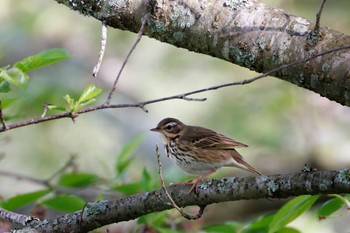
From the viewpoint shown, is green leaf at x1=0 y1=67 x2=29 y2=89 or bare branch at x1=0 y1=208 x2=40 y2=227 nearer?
green leaf at x1=0 y1=67 x2=29 y2=89

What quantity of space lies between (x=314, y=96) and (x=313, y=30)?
481 centimetres

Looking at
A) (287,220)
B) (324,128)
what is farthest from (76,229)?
(324,128)

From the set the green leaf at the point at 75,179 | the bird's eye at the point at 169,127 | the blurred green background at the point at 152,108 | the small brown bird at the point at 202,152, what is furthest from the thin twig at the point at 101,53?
the blurred green background at the point at 152,108

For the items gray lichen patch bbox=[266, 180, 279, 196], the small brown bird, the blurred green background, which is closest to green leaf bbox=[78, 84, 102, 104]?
gray lichen patch bbox=[266, 180, 279, 196]

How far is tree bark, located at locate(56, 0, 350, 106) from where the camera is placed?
2742mm

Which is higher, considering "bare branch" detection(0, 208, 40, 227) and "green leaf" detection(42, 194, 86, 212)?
"bare branch" detection(0, 208, 40, 227)

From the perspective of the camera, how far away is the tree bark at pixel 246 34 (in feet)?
9.00

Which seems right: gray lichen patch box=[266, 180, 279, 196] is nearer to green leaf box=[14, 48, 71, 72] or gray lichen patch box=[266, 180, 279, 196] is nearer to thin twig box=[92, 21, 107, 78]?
thin twig box=[92, 21, 107, 78]

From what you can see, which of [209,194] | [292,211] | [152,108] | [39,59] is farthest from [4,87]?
[152,108]

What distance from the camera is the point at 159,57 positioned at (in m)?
A: 10.1

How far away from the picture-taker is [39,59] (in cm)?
323

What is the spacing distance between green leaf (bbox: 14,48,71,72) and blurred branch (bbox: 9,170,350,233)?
2.20 ft

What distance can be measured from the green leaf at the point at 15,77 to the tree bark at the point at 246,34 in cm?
39

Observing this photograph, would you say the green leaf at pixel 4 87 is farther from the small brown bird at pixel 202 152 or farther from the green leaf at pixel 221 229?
the small brown bird at pixel 202 152
